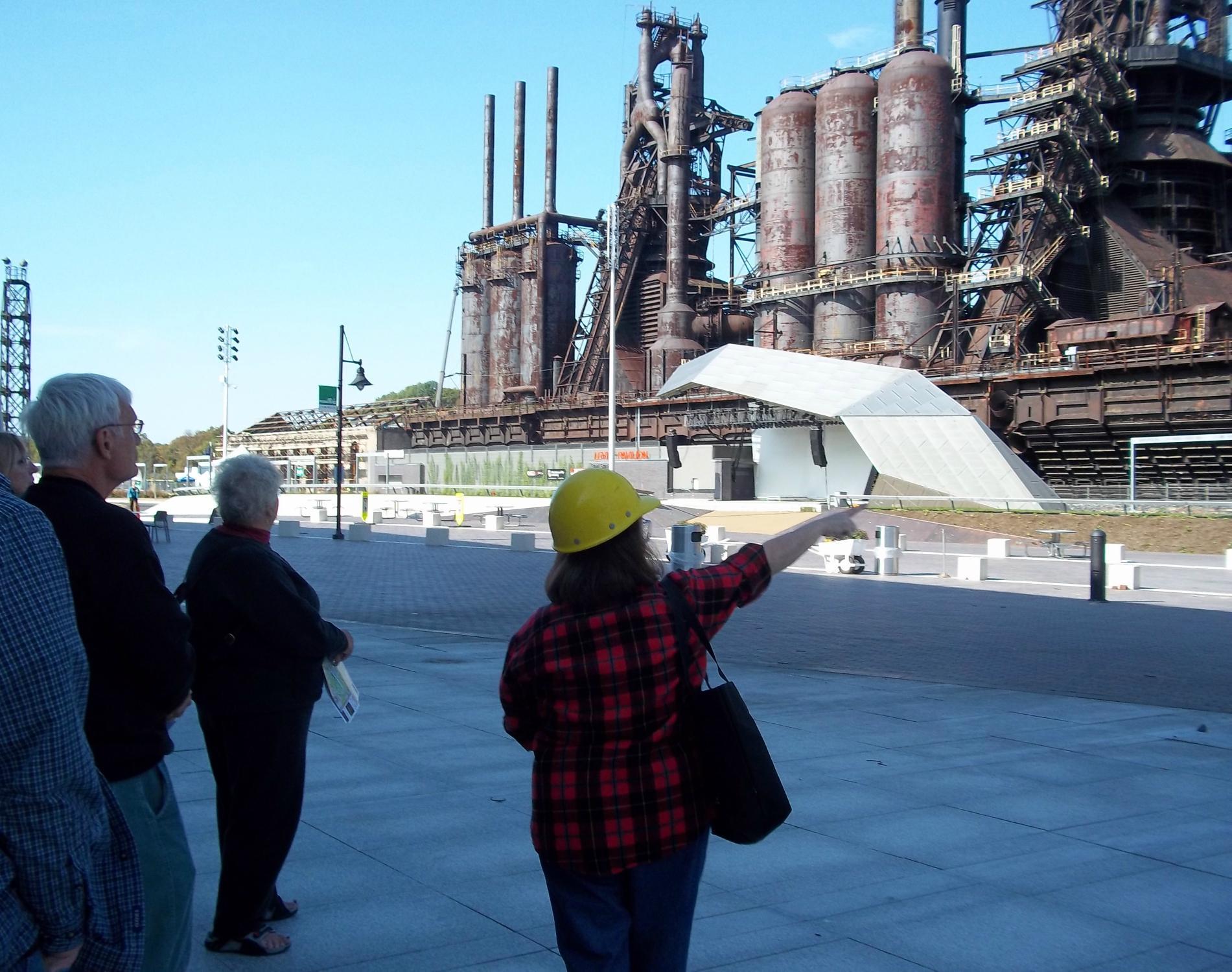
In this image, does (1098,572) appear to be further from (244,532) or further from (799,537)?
(244,532)

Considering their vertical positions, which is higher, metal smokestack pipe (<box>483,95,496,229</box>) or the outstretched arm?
metal smokestack pipe (<box>483,95,496,229</box>)

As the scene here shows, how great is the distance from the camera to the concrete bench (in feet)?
83.0

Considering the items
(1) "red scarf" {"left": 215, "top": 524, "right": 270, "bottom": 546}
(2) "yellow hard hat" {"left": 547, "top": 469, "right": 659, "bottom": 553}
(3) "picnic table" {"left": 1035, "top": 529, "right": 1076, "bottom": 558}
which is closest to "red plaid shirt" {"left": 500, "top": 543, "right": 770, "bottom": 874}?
(2) "yellow hard hat" {"left": 547, "top": 469, "right": 659, "bottom": 553}

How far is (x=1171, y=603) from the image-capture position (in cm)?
1719

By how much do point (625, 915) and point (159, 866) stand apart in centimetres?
119

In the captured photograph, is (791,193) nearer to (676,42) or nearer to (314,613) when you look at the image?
(676,42)

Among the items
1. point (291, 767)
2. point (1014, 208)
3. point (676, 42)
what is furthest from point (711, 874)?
point (676, 42)

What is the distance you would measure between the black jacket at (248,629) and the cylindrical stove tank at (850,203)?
48056 millimetres

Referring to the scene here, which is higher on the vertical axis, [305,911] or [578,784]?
[578,784]

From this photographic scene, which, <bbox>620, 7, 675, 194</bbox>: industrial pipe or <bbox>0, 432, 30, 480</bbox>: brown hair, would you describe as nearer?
<bbox>0, 432, 30, 480</bbox>: brown hair

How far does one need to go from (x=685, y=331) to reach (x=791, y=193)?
964 centimetres

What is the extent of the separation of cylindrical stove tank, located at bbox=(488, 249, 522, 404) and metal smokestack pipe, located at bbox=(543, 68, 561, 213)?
3.96 metres

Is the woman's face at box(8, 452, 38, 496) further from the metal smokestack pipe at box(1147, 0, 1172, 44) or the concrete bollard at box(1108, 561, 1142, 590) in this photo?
the metal smokestack pipe at box(1147, 0, 1172, 44)

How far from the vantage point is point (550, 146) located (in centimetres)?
7481
